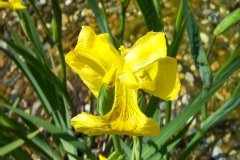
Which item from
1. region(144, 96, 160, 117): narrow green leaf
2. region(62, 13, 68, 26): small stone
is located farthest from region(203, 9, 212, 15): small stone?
region(144, 96, 160, 117): narrow green leaf

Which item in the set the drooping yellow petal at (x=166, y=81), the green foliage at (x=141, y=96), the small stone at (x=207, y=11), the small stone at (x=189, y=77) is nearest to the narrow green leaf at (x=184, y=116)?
the green foliage at (x=141, y=96)

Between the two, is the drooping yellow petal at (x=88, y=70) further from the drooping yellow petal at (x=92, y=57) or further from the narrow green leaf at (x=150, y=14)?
the narrow green leaf at (x=150, y=14)

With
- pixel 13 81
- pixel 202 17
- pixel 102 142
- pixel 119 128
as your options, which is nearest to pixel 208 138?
pixel 102 142

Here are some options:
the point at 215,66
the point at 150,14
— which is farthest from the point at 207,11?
the point at 150,14

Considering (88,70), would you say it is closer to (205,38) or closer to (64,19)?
(205,38)

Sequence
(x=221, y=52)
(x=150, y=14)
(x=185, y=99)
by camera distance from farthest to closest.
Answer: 1. (x=221, y=52)
2. (x=185, y=99)
3. (x=150, y=14)

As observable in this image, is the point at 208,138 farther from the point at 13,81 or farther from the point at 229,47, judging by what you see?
the point at 13,81
